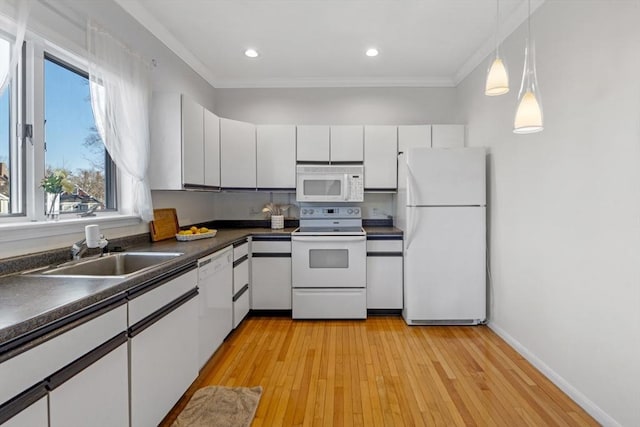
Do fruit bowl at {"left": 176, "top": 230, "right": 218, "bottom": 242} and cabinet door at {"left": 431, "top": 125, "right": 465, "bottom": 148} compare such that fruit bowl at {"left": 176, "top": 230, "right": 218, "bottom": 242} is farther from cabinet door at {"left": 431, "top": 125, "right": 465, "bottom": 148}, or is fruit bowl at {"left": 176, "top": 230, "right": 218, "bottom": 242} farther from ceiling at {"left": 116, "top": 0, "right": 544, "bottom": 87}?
cabinet door at {"left": 431, "top": 125, "right": 465, "bottom": 148}

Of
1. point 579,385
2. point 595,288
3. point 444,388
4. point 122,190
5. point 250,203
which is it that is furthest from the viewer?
point 250,203

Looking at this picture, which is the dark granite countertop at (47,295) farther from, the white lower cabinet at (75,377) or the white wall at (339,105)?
the white wall at (339,105)

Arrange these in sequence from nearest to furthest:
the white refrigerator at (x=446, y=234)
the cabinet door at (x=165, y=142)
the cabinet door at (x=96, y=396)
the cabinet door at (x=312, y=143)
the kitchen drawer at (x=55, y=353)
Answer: the kitchen drawer at (x=55, y=353), the cabinet door at (x=96, y=396), the cabinet door at (x=165, y=142), the white refrigerator at (x=446, y=234), the cabinet door at (x=312, y=143)

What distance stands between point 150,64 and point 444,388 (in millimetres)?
3233

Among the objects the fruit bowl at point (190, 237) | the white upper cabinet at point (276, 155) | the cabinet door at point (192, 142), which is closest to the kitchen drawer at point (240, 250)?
the fruit bowl at point (190, 237)

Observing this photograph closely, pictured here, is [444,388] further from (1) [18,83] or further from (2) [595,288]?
(1) [18,83]

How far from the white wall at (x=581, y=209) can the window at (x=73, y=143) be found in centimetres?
298

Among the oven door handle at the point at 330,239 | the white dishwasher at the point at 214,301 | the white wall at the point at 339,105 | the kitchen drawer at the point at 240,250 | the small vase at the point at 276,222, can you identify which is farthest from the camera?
the white wall at the point at 339,105

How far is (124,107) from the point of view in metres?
2.28

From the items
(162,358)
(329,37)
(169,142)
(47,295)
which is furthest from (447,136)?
(47,295)

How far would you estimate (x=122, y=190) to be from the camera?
8.32ft

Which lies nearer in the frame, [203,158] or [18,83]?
[18,83]

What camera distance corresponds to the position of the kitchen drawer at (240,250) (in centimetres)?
302

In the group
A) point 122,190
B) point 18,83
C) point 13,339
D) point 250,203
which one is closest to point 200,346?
point 122,190
